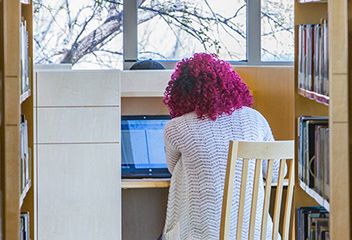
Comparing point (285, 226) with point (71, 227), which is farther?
point (71, 227)

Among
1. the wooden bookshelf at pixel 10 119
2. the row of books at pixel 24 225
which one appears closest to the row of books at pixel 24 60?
the wooden bookshelf at pixel 10 119

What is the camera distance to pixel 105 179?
3.91m

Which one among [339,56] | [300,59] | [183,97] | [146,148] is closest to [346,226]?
[339,56]

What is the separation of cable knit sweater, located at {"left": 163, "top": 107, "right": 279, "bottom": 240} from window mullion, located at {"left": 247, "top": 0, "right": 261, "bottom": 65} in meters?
1.81

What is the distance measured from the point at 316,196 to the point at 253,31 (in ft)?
9.49

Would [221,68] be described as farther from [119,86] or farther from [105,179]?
[105,179]

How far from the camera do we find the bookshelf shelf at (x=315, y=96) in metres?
2.49

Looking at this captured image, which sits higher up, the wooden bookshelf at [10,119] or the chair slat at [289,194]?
the wooden bookshelf at [10,119]

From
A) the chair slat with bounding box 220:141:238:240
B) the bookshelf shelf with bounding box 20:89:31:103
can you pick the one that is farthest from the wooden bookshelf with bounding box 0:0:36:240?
the chair slat with bounding box 220:141:238:240

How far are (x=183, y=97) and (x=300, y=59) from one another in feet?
2.72

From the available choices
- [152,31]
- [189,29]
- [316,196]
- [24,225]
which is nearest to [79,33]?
[152,31]

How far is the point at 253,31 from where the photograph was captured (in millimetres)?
5352

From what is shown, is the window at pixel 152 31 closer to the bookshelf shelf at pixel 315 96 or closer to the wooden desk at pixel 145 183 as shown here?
the wooden desk at pixel 145 183

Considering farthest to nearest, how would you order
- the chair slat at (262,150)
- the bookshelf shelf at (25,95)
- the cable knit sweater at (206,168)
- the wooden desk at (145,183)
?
the wooden desk at (145,183), the cable knit sweater at (206,168), the chair slat at (262,150), the bookshelf shelf at (25,95)
